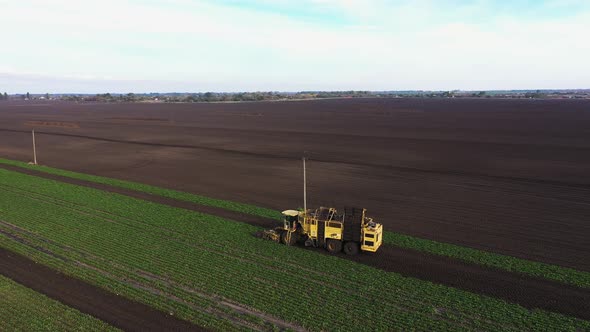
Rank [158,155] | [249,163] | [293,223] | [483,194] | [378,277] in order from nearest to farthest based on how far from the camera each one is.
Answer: [378,277], [293,223], [483,194], [249,163], [158,155]

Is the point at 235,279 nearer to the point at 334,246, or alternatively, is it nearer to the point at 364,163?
the point at 334,246

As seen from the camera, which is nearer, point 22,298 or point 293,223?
point 22,298

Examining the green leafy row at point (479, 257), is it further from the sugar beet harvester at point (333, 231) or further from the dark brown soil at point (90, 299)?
the dark brown soil at point (90, 299)

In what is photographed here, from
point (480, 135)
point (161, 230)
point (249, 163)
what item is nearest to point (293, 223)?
point (161, 230)

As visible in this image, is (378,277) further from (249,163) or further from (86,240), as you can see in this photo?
(249,163)

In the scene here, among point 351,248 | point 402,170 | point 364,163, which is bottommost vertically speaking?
point 351,248

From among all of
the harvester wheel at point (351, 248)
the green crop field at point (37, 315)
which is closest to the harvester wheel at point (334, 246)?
the harvester wheel at point (351, 248)

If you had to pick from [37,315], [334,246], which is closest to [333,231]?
[334,246]
